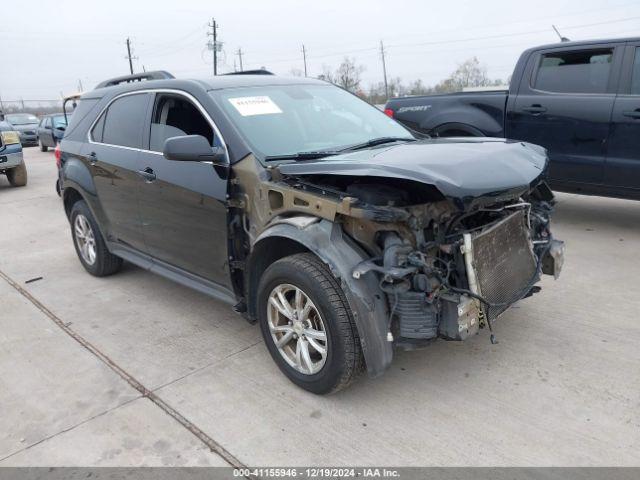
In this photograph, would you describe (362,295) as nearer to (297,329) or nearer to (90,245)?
(297,329)

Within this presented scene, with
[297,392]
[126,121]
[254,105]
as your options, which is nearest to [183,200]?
[254,105]

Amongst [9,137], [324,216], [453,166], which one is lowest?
[324,216]

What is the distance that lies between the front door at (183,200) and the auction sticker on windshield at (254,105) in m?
0.23

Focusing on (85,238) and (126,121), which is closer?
(126,121)

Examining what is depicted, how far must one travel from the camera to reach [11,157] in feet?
36.6

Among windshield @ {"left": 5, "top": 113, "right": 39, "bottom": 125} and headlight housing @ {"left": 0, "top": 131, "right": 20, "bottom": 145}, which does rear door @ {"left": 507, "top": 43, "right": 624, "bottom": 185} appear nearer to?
headlight housing @ {"left": 0, "top": 131, "right": 20, "bottom": 145}

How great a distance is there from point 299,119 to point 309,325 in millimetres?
1524

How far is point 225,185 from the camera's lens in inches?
133

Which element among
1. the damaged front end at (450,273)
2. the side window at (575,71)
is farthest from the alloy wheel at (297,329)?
the side window at (575,71)

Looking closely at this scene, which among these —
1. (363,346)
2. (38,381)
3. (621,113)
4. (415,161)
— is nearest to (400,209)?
Result: (415,161)

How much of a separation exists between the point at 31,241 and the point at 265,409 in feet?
17.4

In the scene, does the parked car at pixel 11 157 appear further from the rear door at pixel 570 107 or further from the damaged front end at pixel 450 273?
the damaged front end at pixel 450 273

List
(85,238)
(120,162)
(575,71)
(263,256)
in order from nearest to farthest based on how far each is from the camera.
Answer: (263,256), (120,162), (85,238), (575,71)

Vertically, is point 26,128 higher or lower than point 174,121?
higher
